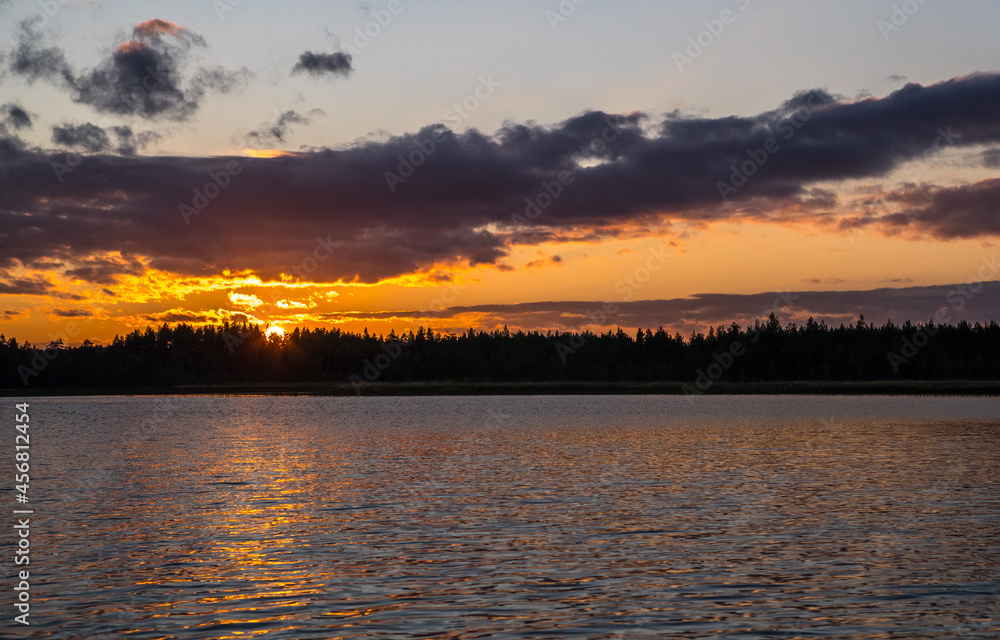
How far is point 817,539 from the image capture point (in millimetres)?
27172

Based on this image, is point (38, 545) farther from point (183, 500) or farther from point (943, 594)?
point (943, 594)

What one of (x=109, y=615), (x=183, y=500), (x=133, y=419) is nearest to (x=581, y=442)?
(x=183, y=500)

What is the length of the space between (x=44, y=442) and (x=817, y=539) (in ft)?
206

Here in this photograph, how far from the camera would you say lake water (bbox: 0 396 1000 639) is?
1870 cm

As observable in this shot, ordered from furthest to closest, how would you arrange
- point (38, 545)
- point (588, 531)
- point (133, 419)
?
point (133, 419) < point (588, 531) < point (38, 545)

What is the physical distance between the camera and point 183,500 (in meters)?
37.4

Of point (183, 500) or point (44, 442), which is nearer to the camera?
point (183, 500)

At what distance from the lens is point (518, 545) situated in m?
26.4

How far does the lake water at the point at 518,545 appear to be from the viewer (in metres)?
18.7

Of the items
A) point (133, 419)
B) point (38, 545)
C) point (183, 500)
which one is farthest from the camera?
point (133, 419)

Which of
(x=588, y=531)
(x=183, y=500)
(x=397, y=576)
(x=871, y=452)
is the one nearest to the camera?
(x=397, y=576)

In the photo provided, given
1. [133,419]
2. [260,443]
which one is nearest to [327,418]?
[133,419]

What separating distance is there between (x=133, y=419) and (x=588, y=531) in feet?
312

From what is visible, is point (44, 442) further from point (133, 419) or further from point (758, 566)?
point (758, 566)
